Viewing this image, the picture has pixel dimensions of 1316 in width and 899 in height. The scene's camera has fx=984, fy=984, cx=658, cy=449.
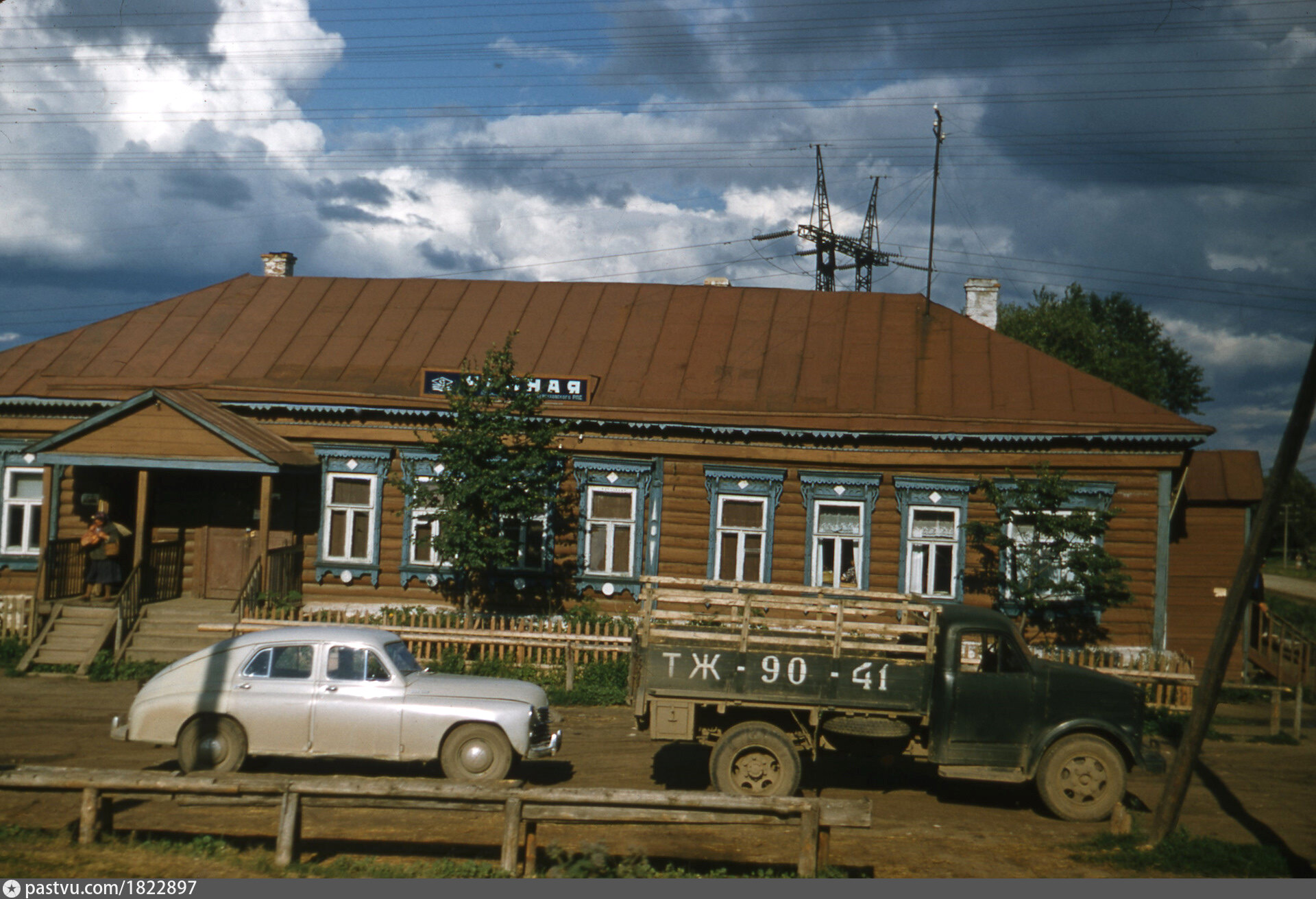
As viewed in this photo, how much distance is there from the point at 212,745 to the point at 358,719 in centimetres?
159

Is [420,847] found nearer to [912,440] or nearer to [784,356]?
[912,440]

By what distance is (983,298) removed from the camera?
2284cm

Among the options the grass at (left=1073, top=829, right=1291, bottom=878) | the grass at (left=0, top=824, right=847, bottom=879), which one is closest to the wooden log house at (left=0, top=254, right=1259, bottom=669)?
the grass at (left=1073, top=829, right=1291, bottom=878)

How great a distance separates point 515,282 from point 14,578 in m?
12.3

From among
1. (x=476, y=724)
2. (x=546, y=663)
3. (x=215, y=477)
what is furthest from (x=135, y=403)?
(x=476, y=724)

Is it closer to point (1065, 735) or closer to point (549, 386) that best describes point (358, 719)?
point (1065, 735)

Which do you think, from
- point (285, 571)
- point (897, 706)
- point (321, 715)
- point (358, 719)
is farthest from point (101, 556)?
point (897, 706)

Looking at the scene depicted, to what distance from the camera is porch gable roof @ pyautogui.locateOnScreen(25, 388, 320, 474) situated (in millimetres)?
17562

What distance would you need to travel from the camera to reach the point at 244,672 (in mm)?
10430

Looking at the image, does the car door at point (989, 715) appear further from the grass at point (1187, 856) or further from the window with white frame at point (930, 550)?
the window with white frame at point (930, 550)

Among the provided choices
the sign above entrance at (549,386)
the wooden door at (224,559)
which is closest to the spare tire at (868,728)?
the sign above entrance at (549,386)

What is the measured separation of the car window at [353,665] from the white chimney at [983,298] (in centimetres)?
1688

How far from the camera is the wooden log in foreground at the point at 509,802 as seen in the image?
750 centimetres

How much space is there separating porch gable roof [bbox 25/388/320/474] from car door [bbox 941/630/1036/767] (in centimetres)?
1267
